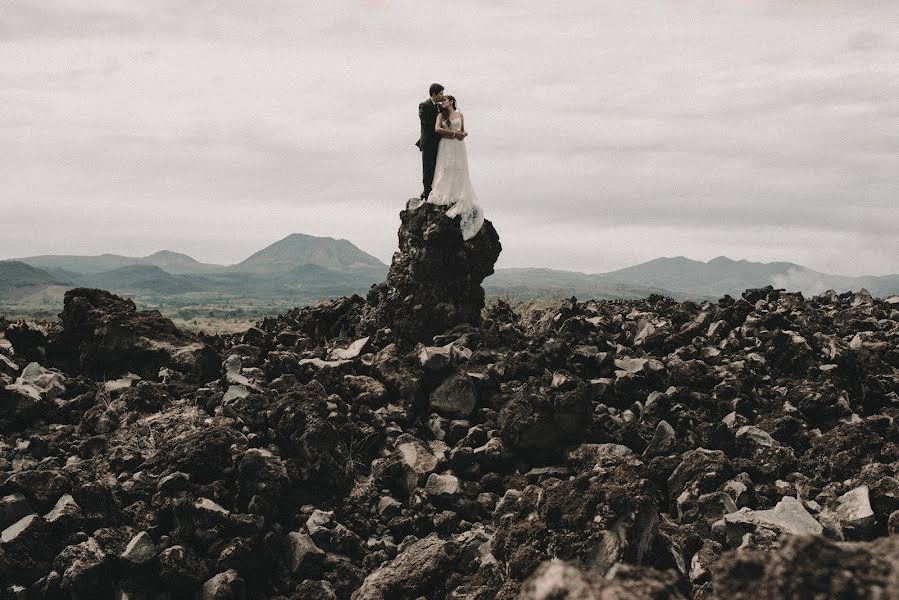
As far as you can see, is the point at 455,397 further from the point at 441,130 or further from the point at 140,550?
the point at 441,130

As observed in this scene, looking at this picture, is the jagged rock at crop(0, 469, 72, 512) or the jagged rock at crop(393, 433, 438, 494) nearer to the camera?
the jagged rock at crop(0, 469, 72, 512)

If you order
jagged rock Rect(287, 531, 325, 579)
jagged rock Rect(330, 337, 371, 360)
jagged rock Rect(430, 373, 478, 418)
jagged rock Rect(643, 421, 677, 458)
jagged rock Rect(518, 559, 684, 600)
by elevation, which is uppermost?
jagged rock Rect(518, 559, 684, 600)

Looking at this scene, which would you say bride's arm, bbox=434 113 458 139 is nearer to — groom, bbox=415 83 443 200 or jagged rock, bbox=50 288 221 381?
groom, bbox=415 83 443 200

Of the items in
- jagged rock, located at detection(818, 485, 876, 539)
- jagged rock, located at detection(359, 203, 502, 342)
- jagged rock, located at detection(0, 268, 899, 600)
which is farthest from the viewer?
jagged rock, located at detection(359, 203, 502, 342)

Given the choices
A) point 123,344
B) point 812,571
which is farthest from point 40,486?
point 812,571

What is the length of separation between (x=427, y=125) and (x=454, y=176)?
1.34 m

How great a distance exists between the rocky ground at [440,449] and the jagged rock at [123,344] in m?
0.05

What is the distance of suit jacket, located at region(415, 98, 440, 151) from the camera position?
16139mm

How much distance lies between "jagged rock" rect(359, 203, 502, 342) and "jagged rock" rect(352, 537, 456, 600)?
7.02m

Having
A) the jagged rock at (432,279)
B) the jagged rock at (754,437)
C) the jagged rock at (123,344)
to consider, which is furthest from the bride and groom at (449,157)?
the jagged rock at (754,437)

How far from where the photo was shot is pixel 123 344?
14516 millimetres

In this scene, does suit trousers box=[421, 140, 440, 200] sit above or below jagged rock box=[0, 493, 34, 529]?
above

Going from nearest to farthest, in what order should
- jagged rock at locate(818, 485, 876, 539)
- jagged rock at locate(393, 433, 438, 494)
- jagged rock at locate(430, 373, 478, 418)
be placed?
jagged rock at locate(818, 485, 876, 539)
jagged rock at locate(393, 433, 438, 494)
jagged rock at locate(430, 373, 478, 418)

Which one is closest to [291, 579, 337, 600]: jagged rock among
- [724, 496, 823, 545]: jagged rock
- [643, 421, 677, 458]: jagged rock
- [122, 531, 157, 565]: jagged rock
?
[122, 531, 157, 565]: jagged rock
